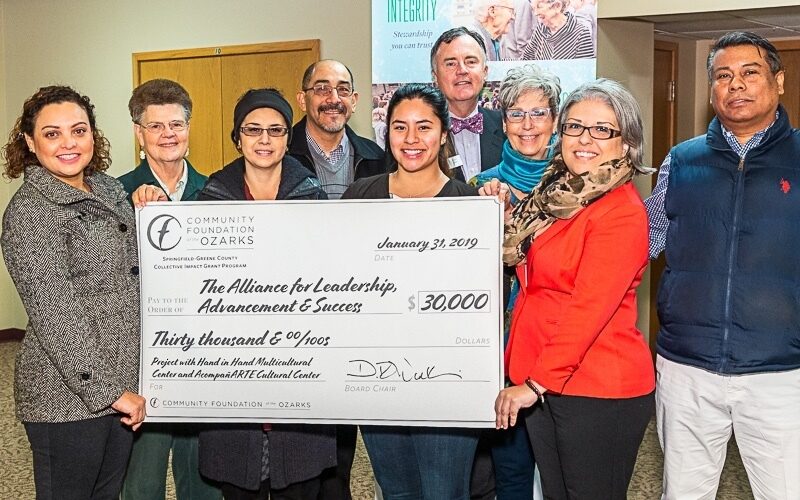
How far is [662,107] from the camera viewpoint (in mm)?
6457

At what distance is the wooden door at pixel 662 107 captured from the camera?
20.8ft

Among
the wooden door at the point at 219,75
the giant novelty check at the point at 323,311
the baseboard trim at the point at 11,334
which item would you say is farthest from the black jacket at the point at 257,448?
the baseboard trim at the point at 11,334

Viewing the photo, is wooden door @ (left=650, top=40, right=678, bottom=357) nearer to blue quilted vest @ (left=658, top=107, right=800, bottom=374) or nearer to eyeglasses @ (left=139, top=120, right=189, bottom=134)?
blue quilted vest @ (left=658, top=107, right=800, bottom=374)

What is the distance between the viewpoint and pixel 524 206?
249cm

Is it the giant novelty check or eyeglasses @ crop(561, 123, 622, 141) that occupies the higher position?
eyeglasses @ crop(561, 123, 622, 141)

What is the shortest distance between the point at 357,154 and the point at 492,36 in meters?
1.96

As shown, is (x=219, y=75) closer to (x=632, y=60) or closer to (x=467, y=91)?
(x=632, y=60)

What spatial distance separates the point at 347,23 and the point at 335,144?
8.35 feet

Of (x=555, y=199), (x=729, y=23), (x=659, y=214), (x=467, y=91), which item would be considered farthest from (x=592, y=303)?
(x=729, y=23)

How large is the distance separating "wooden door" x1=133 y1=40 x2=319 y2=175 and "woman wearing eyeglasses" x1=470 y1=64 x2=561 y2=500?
3201 mm

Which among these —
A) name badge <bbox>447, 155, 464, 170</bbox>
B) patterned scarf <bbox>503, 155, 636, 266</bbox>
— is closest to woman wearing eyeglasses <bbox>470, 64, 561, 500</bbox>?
name badge <bbox>447, 155, 464, 170</bbox>

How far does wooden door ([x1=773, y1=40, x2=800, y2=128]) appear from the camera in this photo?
20.7 ft

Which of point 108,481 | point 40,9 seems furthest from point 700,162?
point 40,9

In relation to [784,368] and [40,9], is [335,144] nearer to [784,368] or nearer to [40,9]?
[784,368]
